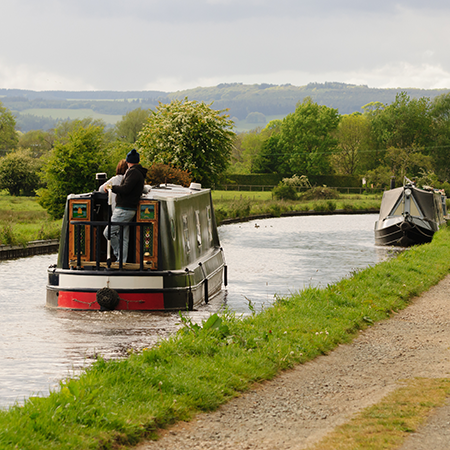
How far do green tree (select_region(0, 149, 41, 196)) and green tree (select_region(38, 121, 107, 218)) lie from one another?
24.9 m

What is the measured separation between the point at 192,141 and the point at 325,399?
2651 cm

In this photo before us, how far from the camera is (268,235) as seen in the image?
1172 inches

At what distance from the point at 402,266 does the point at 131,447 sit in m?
11.7

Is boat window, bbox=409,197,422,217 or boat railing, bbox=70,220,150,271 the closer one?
boat railing, bbox=70,220,150,271

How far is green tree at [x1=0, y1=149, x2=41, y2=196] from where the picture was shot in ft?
169

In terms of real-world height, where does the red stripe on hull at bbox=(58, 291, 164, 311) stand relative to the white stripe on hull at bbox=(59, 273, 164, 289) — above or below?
below

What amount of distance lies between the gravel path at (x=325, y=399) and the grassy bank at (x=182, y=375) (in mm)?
153

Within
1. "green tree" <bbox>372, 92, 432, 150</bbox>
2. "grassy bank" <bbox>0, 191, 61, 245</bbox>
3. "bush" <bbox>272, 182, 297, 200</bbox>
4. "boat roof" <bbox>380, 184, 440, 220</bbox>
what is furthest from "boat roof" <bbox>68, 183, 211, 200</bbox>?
"green tree" <bbox>372, 92, 432, 150</bbox>

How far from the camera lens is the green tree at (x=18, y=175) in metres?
51.4

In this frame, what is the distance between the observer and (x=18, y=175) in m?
51.6

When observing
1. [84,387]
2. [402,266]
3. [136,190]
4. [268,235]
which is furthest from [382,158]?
[84,387]

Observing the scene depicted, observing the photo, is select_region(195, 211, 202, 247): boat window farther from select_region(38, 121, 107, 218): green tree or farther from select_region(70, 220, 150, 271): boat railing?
select_region(38, 121, 107, 218): green tree

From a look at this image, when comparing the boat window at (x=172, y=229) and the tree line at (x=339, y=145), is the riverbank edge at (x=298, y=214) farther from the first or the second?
the boat window at (x=172, y=229)

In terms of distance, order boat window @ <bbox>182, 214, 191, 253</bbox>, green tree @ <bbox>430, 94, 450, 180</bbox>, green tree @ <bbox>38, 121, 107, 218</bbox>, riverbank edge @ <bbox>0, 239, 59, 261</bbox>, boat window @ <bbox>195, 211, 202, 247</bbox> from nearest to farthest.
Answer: boat window @ <bbox>182, 214, 191, 253</bbox>, boat window @ <bbox>195, 211, 202, 247</bbox>, riverbank edge @ <bbox>0, 239, 59, 261</bbox>, green tree @ <bbox>38, 121, 107, 218</bbox>, green tree @ <bbox>430, 94, 450, 180</bbox>
